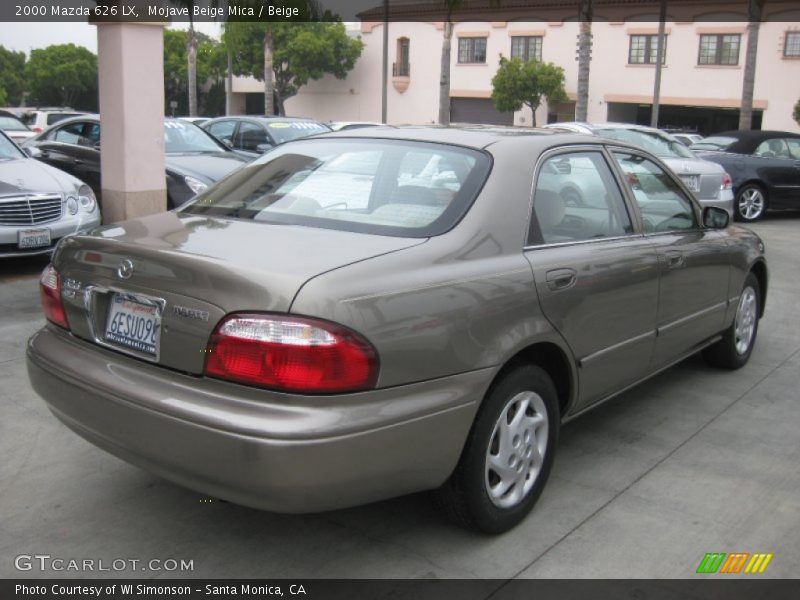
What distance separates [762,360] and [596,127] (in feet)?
23.3

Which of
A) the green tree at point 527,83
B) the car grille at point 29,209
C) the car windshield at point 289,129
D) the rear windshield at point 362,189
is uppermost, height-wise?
the green tree at point 527,83

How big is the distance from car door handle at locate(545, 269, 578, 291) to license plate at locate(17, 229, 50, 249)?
19.0 ft

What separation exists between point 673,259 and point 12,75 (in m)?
A: 91.7

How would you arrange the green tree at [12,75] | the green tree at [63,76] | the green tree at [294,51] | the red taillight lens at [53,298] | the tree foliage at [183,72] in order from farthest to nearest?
1. the green tree at [12,75]
2. the green tree at [63,76]
3. the tree foliage at [183,72]
4. the green tree at [294,51]
5. the red taillight lens at [53,298]

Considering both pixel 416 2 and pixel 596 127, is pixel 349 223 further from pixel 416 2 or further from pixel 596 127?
pixel 416 2

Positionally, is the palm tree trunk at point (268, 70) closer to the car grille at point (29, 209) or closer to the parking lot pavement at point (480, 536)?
the car grille at point (29, 209)

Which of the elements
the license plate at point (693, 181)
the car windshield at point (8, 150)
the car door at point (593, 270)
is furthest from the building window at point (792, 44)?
the car door at point (593, 270)

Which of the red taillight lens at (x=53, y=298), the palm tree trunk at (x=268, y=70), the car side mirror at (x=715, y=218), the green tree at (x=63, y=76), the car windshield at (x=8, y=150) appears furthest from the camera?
the green tree at (x=63, y=76)

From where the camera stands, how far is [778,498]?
3.78 metres

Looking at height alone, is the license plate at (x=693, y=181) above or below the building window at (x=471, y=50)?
below

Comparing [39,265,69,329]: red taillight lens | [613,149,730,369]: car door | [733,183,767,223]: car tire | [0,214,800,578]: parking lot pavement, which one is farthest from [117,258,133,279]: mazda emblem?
[733,183,767,223]: car tire

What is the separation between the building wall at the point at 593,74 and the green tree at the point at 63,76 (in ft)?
87.7

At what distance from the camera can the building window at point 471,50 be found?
4738 cm

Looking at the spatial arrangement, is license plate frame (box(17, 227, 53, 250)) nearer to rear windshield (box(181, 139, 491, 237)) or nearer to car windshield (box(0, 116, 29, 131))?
rear windshield (box(181, 139, 491, 237))
